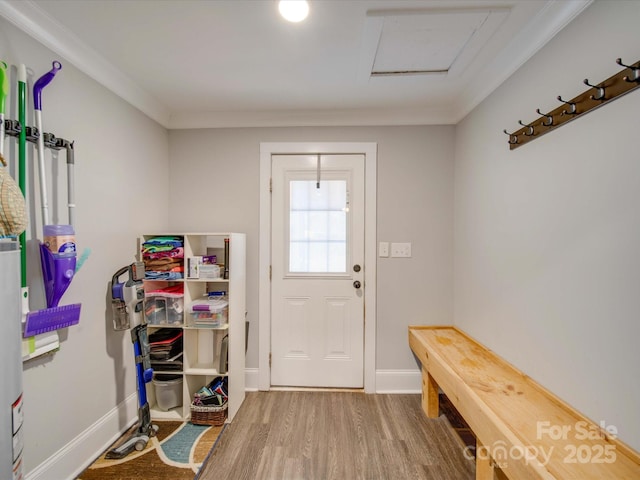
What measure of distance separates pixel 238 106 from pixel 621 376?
278cm

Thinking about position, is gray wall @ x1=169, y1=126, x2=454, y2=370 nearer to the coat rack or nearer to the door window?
the door window

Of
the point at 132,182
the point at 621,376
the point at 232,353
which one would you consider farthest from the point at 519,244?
the point at 132,182

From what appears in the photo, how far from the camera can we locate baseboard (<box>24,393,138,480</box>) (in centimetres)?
146

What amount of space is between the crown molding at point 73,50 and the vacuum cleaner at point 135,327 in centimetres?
121

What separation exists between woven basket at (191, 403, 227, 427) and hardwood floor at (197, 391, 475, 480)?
97 millimetres

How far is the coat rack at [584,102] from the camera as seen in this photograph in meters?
1.00

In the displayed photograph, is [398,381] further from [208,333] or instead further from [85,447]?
[85,447]

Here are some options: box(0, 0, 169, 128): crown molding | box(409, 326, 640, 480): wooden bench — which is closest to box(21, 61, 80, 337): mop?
box(0, 0, 169, 128): crown molding

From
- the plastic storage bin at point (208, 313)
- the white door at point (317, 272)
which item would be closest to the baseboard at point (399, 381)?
the white door at point (317, 272)

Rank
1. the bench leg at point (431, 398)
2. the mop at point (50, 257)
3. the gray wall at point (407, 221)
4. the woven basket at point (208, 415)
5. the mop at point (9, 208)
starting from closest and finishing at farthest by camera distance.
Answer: the mop at point (9, 208)
the mop at point (50, 257)
the woven basket at point (208, 415)
the bench leg at point (431, 398)
the gray wall at point (407, 221)

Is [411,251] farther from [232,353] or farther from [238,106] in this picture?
[238,106]

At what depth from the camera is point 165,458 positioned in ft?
5.65

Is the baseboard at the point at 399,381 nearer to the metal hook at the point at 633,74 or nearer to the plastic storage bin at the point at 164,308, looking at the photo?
the plastic storage bin at the point at 164,308

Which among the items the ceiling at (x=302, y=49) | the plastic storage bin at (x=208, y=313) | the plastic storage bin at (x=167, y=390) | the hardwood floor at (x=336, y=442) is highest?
the ceiling at (x=302, y=49)
